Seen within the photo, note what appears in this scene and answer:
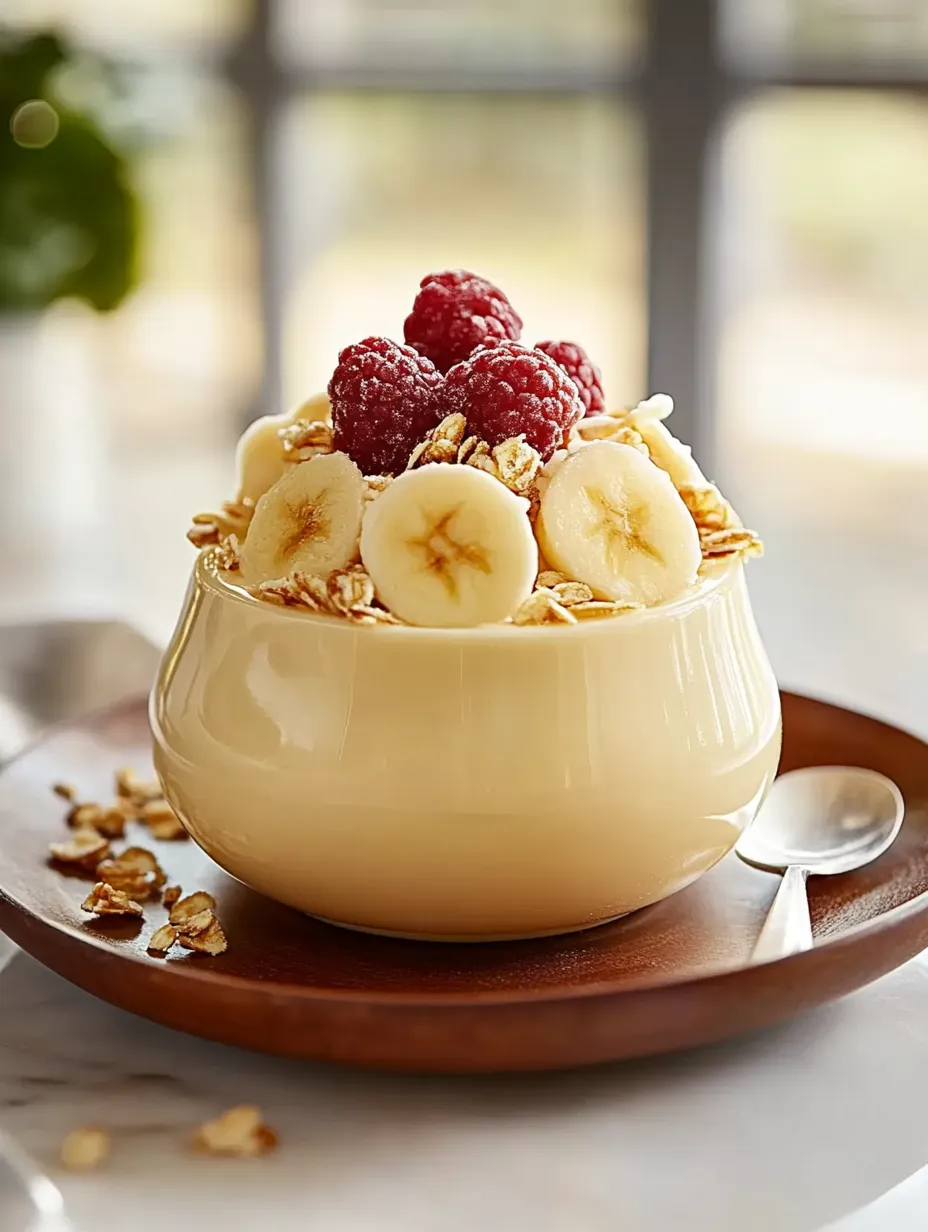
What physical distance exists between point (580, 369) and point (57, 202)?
4.01ft

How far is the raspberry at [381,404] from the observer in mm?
725

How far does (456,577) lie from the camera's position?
0.65 metres

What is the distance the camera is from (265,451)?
0.80 meters

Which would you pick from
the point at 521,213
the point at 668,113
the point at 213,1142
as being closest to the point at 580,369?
the point at 213,1142

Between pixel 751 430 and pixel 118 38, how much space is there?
1.26m

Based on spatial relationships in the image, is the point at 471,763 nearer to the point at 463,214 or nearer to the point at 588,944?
the point at 588,944

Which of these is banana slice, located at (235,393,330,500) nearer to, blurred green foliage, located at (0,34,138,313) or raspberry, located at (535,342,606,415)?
raspberry, located at (535,342,606,415)

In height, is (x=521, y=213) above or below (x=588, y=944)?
above

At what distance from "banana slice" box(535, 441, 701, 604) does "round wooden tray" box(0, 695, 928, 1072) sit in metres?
0.16

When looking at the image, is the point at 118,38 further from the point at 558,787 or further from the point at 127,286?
the point at 558,787

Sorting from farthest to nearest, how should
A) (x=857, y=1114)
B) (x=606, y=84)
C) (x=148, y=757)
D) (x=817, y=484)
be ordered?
(x=606, y=84), (x=817, y=484), (x=148, y=757), (x=857, y=1114)

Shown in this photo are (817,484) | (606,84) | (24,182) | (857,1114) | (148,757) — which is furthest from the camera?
(606,84)

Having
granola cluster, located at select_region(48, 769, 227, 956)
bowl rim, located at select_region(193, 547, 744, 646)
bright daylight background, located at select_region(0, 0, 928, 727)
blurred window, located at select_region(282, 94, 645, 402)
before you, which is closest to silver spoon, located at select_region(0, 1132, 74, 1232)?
granola cluster, located at select_region(48, 769, 227, 956)

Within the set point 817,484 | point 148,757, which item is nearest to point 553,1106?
point 148,757
